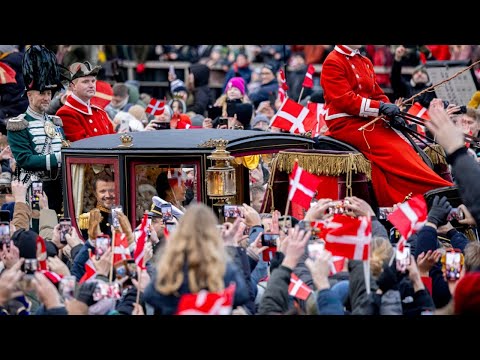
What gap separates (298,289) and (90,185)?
3.64 m

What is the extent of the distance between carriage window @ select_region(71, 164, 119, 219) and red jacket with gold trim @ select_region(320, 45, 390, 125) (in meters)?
1.88

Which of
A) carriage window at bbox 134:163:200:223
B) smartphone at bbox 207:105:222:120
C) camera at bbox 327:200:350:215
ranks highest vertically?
smartphone at bbox 207:105:222:120

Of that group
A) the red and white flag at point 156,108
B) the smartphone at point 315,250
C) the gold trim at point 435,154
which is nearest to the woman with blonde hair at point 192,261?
the smartphone at point 315,250

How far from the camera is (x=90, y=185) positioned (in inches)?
405

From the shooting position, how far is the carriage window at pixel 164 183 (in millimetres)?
9992

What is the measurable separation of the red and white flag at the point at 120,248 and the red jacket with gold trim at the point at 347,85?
3268 millimetres

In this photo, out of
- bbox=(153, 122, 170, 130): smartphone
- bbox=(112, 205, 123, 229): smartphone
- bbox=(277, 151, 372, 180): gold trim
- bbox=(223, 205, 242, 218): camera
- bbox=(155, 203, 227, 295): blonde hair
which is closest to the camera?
bbox=(155, 203, 227, 295): blonde hair

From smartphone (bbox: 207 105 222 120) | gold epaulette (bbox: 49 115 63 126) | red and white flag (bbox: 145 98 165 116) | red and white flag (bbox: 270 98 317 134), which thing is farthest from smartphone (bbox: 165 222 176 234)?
smartphone (bbox: 207 105 222 120)

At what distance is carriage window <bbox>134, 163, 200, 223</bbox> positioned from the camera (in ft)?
32.8

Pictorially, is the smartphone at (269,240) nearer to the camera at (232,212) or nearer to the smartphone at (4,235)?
the camera at (232,212)

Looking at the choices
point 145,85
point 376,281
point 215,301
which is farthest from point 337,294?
point 145,85

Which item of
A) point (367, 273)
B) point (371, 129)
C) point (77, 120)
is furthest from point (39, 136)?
point (367, 273)

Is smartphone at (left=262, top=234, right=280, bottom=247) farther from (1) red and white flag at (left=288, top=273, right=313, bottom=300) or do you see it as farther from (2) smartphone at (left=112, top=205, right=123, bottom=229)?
(2) smartphone at (left=112, top=205, right=123, bottom=229)
